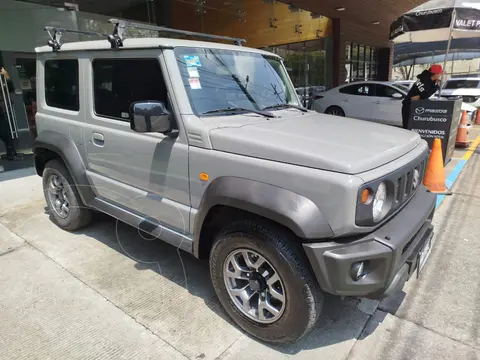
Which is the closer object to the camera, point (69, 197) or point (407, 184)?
point (407, 184)

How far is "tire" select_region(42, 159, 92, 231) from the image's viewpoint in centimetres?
395

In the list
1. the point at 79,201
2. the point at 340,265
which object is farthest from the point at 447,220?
the point at 79,201

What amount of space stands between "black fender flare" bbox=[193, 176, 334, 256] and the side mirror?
0.56 meters

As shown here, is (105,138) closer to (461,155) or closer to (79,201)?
(79,201)

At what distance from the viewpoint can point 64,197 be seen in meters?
4.14

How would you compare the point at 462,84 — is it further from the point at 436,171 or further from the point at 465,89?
the point at 436,171

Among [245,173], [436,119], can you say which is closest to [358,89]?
[436,119]

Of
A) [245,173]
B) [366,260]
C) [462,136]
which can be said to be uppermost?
[245,173]

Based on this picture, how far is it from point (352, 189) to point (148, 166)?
1.70 m

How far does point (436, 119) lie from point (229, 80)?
477 cm

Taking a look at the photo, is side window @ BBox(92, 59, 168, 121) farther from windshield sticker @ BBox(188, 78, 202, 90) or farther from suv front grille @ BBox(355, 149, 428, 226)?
suv front grille @ BBox(355, 149, 428, 226)

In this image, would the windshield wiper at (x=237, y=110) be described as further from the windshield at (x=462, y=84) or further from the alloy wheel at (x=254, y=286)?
the windshield at (x=462, y=84)

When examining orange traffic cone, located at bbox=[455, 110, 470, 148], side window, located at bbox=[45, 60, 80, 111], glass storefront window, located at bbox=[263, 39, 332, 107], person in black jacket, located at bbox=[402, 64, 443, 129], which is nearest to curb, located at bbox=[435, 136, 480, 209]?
orange traffic cone, located at bbox=[455, 110, 470, 148]

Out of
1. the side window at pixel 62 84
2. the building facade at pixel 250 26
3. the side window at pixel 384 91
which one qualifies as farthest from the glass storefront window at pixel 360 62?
the side window at pixel 62 84
